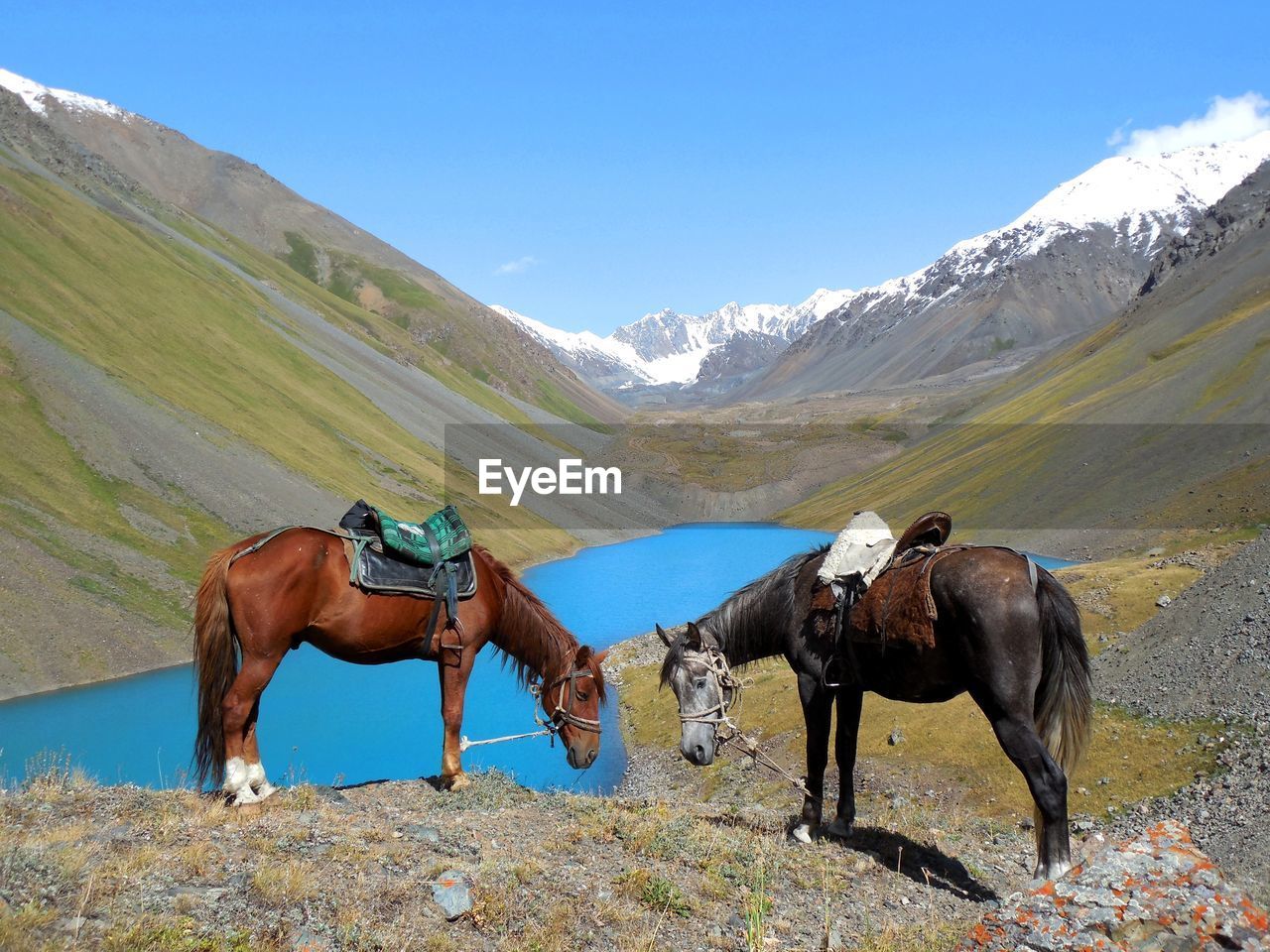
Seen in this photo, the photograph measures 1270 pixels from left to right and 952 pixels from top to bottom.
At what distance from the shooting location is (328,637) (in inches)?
348

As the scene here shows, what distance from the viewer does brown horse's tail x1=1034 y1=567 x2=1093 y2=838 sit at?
7.27 m

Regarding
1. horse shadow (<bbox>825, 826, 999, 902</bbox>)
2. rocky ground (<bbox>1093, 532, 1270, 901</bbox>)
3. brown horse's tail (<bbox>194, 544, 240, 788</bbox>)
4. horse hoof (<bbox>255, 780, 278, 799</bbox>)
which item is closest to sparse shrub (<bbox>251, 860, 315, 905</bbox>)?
horse hoof (<bbox>255, 780, 278, 799</bbox>)

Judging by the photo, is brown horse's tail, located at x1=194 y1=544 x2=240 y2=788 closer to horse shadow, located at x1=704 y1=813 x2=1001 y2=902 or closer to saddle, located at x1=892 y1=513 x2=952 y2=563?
horse shadow, located at x1=704 y1=813 x2=1001 y2=902

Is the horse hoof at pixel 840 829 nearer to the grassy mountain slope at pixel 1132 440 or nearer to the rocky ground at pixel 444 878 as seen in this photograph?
Answer: the rocky ground at pixel 444 878

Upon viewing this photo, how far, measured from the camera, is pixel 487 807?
28.7ft

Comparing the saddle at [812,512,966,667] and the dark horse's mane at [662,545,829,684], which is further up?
the saddle at [812,512,966,667]

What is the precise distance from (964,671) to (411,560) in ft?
19.0

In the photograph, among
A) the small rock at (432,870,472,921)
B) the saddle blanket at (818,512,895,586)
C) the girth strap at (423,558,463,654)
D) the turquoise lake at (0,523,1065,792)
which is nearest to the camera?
the small rock at (432,870,472,921)

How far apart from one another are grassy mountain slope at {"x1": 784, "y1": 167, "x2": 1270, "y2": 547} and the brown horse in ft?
156

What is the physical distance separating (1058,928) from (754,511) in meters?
117

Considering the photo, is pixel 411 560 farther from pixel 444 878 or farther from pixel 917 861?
pixel 917 861

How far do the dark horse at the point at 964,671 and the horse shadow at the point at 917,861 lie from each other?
1.10 feet

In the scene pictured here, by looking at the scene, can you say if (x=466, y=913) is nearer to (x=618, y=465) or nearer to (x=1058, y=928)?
(x=1058, y=928)

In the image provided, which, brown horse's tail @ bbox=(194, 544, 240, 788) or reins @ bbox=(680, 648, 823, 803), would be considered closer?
brown horse's tail @ bbox=(194, 544, 240, 788)
